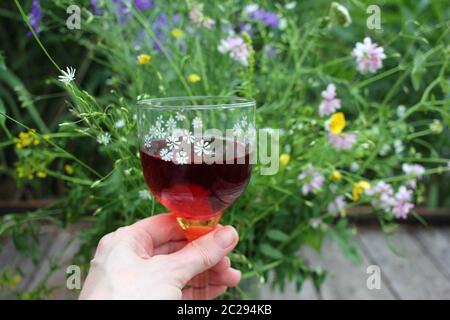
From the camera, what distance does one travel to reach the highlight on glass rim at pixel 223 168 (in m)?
0.62

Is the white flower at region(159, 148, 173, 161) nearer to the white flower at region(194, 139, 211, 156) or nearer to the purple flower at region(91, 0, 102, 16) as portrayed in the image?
the white flower at region(194, 139, 211, 156)

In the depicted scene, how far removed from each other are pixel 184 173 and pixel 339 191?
428 mm

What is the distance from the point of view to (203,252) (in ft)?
2.12

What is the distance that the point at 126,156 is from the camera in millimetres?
747

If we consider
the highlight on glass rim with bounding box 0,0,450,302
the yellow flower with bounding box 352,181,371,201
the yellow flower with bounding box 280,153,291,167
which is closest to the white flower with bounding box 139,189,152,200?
the highlight on glass rim with bounding box 0,0,450,302

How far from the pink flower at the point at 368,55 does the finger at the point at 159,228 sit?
Result: 393mm

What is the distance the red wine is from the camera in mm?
598

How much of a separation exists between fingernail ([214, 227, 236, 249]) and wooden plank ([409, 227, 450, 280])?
728 millimetres

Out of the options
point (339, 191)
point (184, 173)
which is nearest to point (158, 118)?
point (184, 173)

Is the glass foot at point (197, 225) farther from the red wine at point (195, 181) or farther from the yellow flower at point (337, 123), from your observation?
the yellow flower at point (337, 123)

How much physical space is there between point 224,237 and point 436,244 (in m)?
0.92

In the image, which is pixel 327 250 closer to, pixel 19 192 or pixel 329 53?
pixel 329 53

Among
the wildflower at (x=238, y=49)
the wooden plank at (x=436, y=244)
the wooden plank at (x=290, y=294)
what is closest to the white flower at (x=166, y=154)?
the wildflower at (x=238, y=49)

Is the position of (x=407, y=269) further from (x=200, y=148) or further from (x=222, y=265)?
(x=200, y=148)
